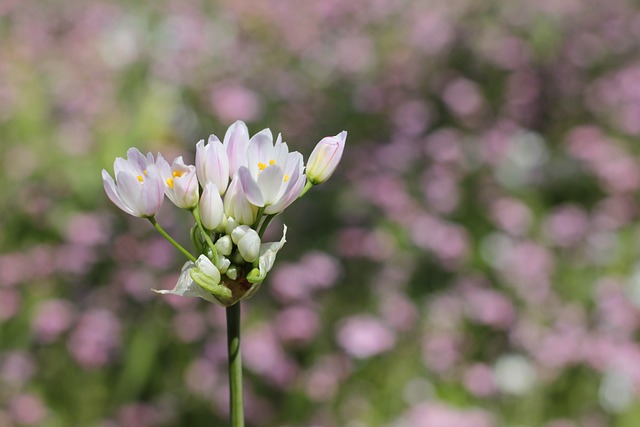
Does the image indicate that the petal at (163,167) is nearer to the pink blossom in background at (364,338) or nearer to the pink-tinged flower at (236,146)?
the pink-tinged flower at (236,146)

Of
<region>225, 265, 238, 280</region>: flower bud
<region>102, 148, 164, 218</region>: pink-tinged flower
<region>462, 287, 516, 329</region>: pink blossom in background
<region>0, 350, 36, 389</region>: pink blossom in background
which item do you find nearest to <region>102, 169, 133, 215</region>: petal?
<region>102, 148, 164, 218</region>: pink-tinged flower

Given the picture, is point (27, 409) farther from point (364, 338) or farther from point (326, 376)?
point (364, 338)

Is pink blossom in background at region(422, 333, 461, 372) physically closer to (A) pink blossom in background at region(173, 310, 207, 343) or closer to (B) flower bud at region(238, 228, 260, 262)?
(A) pink blossom in background at region(173, 310, 207, 343)

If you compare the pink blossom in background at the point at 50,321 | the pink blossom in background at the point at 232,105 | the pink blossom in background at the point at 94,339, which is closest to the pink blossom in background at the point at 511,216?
the pink blossom in background at the point at 232,105

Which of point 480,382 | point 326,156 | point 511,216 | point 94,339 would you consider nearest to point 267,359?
point 94,339

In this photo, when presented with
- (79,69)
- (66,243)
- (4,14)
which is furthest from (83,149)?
(4,14)

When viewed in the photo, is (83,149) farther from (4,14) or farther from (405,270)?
(4,14)
